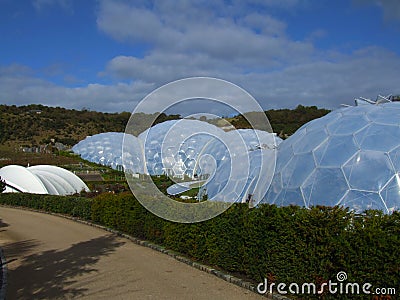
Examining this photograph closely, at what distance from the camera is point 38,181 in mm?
33000

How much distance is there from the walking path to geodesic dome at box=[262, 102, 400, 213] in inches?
115

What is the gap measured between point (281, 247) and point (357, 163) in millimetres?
3146

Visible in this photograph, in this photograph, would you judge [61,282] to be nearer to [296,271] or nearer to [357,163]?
[296,271]

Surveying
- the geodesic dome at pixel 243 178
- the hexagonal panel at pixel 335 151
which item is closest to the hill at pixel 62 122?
the geodesic dome at pixel 243 178

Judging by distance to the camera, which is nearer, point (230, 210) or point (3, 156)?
point (230, 210)

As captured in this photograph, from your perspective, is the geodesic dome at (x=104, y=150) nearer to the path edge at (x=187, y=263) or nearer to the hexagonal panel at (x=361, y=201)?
the path edge at (x=187, y=263)

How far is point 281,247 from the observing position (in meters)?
7.43

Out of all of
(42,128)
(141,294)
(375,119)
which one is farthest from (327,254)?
(42,128)

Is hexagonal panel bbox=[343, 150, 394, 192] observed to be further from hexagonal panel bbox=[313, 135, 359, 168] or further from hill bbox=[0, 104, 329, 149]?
hill bbox=[0, 104, 329, 149]

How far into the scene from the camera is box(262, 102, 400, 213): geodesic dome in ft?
28.6

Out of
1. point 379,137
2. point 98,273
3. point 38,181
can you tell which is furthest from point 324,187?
point 38,181
